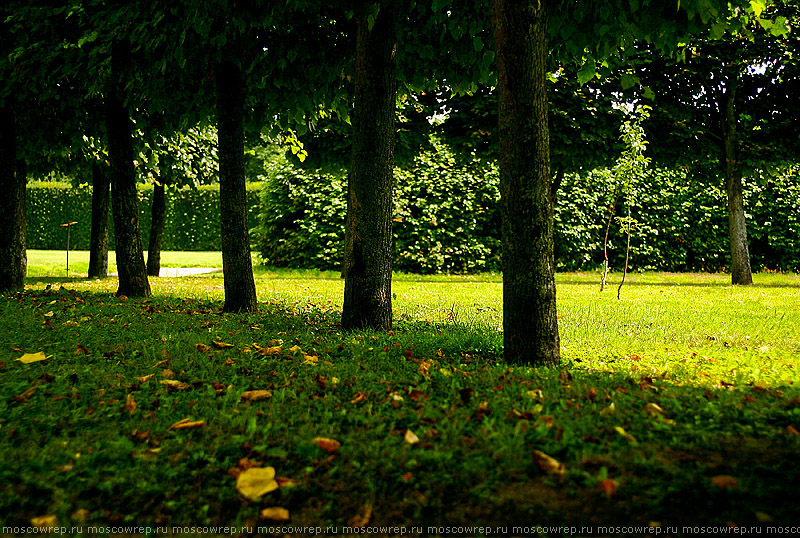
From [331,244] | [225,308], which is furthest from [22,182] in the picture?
[331,244]

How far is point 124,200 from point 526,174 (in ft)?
24.2

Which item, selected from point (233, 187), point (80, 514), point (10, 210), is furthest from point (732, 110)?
point (10, 210)

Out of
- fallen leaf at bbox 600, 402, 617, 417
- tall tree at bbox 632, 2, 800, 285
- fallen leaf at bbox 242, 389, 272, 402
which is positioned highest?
tall tree at bbox 632, 2, 800, 285

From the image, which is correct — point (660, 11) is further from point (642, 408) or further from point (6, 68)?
point (6, 68)

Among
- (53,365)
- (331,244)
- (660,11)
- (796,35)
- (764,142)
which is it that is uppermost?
(796,35)

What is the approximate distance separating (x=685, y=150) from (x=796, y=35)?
12.1 ft

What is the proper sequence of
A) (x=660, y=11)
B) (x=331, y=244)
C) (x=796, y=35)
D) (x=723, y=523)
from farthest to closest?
(x=331, y=244) → (x=796, y=35) → (x=660, y=11) → (x=723, y=523)

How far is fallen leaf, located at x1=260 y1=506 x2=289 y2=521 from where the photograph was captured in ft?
7.34

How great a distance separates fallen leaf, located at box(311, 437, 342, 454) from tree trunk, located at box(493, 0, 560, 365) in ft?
7.37

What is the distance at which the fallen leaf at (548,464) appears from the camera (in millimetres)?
2476

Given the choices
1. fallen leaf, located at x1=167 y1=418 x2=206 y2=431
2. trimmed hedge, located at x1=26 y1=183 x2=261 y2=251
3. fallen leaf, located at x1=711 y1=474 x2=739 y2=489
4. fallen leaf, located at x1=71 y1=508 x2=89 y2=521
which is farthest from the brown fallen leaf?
trimmed hedge, located at x1=26 y1=183 x2=261 y2=251

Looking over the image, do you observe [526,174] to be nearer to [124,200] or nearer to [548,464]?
[548,464]

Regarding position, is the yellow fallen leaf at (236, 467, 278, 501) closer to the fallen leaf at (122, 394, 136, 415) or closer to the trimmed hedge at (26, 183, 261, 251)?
the fallen leaf at (122, 394, 136, 415)

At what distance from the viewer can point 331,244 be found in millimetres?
16672
